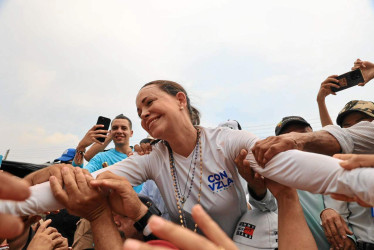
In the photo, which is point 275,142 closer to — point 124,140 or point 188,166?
point 188,166

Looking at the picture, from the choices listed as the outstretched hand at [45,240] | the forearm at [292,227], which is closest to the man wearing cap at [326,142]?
the forearm at [292,227]

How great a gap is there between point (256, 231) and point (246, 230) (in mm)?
70

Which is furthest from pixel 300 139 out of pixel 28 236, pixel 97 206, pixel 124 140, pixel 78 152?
pixel 124 140

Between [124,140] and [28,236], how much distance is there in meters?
2.50

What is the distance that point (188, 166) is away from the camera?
208 cm

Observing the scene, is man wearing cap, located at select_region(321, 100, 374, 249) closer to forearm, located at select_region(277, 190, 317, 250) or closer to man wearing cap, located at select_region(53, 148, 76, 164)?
forearm, located at select_region(277, 190, 317, 250)

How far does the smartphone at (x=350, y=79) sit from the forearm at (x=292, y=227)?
1798mm

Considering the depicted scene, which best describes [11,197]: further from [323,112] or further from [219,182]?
[323,112]

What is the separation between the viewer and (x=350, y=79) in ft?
9.47

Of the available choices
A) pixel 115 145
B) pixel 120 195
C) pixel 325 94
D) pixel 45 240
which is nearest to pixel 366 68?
pixel 325 94

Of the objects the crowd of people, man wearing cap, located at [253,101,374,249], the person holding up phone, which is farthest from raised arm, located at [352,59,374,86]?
the person holding up phone

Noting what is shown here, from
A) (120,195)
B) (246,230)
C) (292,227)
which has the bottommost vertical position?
(246,230)

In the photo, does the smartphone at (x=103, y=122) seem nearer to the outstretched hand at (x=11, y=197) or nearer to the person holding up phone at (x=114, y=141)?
the person holding up phone at (x=114, y=141)

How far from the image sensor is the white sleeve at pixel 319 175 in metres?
Answer: 1.07
